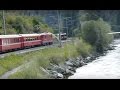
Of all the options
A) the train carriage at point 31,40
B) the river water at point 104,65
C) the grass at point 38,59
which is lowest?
the river water at point 104,65

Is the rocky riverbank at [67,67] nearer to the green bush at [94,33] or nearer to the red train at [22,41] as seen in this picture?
the green bush at [94,33]

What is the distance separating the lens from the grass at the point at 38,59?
8.39 metres

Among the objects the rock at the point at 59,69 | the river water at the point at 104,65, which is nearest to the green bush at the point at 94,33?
the river water at the point at 104,65

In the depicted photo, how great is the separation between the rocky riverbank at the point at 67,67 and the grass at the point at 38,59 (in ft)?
0.62

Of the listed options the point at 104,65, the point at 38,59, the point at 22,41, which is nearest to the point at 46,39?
the point at 22,41

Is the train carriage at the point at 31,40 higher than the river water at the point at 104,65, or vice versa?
the train carriage at the point at 31,40

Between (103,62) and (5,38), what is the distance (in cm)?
501

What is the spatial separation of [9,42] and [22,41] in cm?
110

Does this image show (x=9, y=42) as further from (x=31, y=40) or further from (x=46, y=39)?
(x=46, y=39)

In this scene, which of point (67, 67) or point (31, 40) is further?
point (31, 40)

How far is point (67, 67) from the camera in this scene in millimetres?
12008
